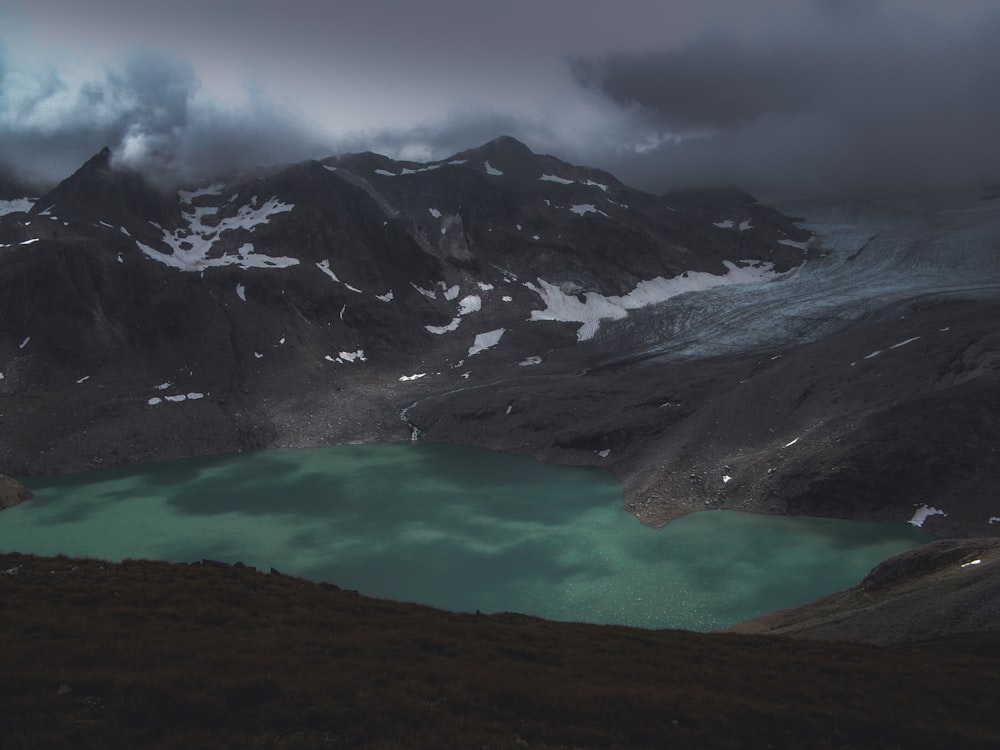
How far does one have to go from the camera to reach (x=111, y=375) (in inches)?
3816

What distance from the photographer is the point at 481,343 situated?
12338cm

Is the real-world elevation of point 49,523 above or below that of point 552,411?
below

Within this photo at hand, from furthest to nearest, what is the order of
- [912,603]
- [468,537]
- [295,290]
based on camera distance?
[295,290]
[468,537]
[912,603]

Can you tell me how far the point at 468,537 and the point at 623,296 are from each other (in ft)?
342

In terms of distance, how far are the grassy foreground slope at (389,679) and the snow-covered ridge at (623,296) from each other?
350 feet

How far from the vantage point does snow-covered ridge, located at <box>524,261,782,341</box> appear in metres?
137

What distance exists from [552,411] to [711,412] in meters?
22.6

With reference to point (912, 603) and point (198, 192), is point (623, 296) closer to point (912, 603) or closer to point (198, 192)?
point (198, 192)

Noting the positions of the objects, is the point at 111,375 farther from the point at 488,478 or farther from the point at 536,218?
the point at 536,218

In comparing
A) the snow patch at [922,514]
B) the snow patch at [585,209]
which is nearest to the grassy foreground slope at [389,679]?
the snow patch at [922,514]

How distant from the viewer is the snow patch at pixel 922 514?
176 feet

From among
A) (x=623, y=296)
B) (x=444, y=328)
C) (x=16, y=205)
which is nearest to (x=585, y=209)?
(x=623, y=296)

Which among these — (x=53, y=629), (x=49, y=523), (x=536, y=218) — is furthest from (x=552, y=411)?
(x=536, y=218)

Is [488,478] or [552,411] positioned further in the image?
[552,411]
